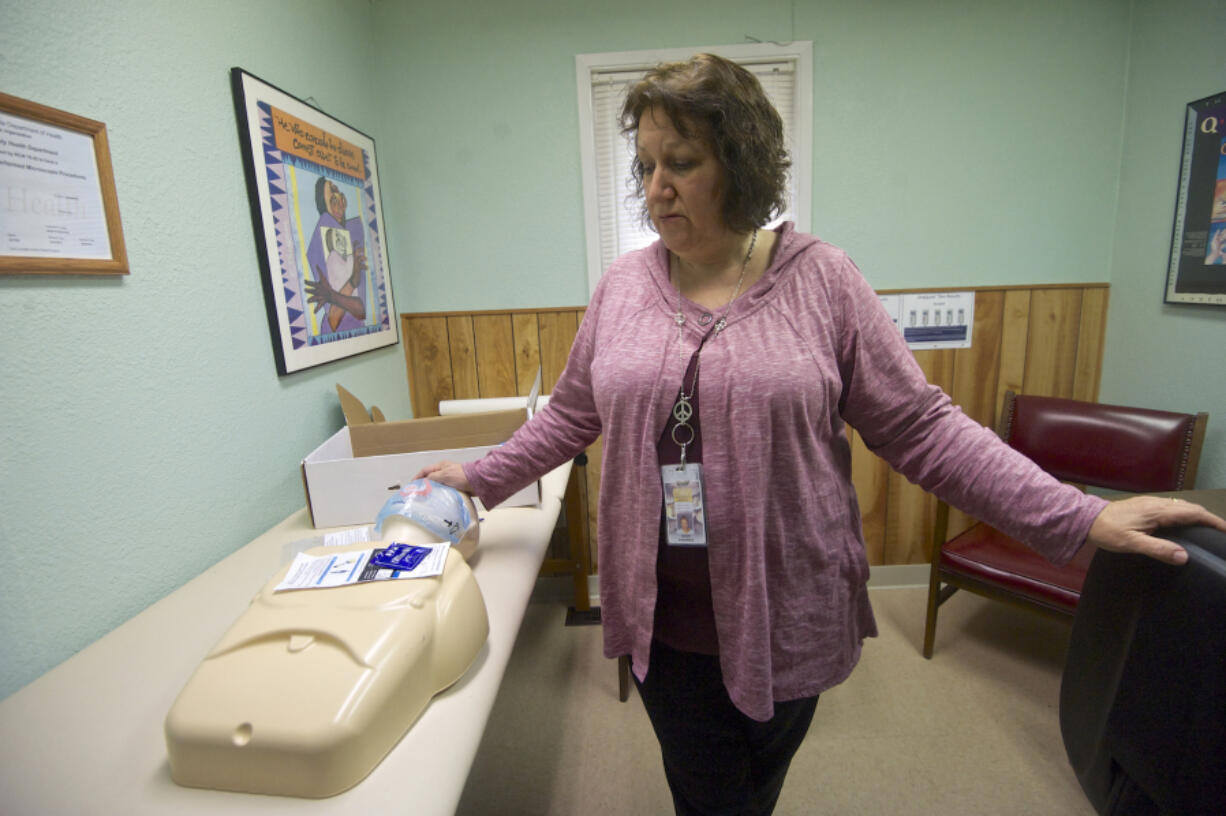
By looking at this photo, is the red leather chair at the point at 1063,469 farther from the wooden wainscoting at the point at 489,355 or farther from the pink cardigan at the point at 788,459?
the wooden wainscoting at the point at 489,355

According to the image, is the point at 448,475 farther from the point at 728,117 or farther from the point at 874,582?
the point at 874,582

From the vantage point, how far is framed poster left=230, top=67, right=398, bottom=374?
146cm

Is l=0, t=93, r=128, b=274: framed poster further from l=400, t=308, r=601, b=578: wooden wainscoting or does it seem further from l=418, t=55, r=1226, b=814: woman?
l=400, t=308, r=601, b=578: wooden wainscoting

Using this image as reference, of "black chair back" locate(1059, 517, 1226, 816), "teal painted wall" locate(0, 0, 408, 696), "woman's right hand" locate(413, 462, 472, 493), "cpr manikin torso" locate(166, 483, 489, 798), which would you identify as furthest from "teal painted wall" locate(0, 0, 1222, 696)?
"black chair back" locate(1059, 517, 1226, 816)

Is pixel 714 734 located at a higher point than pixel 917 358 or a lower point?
lower

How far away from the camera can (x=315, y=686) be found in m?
0.68

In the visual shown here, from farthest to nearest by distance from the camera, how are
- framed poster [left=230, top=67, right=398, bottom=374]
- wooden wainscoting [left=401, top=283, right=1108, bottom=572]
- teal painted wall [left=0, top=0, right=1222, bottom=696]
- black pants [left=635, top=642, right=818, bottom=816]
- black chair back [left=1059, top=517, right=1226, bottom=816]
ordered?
wooden wainscoting [left=401, top=283, right=1108, bottom=572] → framed poster [left=230, top=67, right=398, bottom=374] → teal painted wall [left=0, top=0, right=1222, bottom=696] → black pants [left=635, top=642, right=818, bottom=816] → black chair back [left=1059, top=517, right=1226, bottom=816]

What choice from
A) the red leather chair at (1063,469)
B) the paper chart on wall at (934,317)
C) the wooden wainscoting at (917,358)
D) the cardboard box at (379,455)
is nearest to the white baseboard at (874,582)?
the wooden wainscoting at (917,358)

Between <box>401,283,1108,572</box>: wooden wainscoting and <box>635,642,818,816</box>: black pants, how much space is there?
4.47ft

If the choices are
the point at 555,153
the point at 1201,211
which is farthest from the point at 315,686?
the point at 1201,211

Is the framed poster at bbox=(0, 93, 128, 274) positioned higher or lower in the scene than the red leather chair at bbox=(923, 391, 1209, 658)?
higher

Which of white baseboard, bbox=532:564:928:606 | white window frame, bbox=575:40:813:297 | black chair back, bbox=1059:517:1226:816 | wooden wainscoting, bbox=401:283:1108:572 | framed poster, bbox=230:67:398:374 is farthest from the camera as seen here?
white baseboard, bbox=532:564:928:606

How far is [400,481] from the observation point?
136 cm

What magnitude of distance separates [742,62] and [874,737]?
239cm
